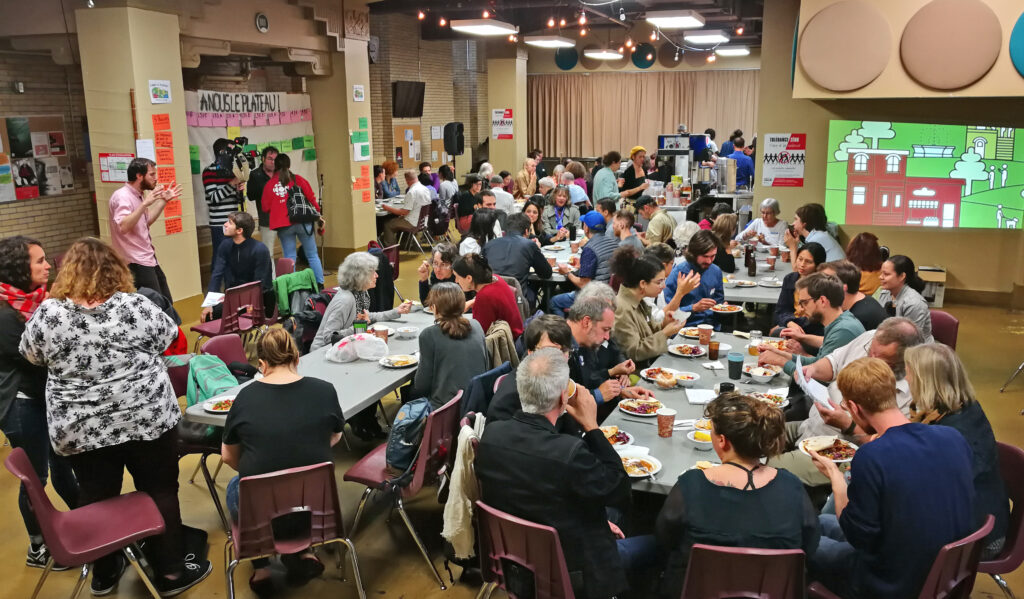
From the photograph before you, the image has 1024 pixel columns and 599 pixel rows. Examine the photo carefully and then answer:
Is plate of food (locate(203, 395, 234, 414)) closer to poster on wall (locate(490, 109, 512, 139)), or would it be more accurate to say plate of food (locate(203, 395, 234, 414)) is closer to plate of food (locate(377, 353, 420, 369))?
plate of food (locate(377, 353, 420, 369))

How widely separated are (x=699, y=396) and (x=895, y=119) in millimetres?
6034

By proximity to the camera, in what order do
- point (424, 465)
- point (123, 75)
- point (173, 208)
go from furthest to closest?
point (173, 208) < point (123, 75) < point (424, 465)

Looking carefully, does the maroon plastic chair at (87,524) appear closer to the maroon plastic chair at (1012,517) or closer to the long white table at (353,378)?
the long white table at (353,378)

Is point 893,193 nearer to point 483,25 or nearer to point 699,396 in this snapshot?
point 483,25

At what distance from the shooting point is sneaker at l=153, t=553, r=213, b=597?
3766mm

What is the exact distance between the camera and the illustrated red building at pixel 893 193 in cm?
871

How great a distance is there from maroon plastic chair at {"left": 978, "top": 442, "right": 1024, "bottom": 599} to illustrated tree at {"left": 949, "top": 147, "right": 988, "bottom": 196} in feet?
21.1

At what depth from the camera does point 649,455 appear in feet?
10.9

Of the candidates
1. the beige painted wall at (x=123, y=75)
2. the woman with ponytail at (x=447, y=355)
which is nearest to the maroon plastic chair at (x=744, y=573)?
the woman with ponytail at (x=447, y=355)

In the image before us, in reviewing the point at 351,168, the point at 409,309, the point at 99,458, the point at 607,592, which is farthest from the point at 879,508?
the point at 351,168

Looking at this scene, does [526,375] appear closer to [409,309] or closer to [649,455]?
[649,455]

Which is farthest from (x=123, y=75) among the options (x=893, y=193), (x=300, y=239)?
(x=893, y=193)

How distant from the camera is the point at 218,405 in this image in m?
3.95

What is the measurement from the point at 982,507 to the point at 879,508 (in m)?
0.57
